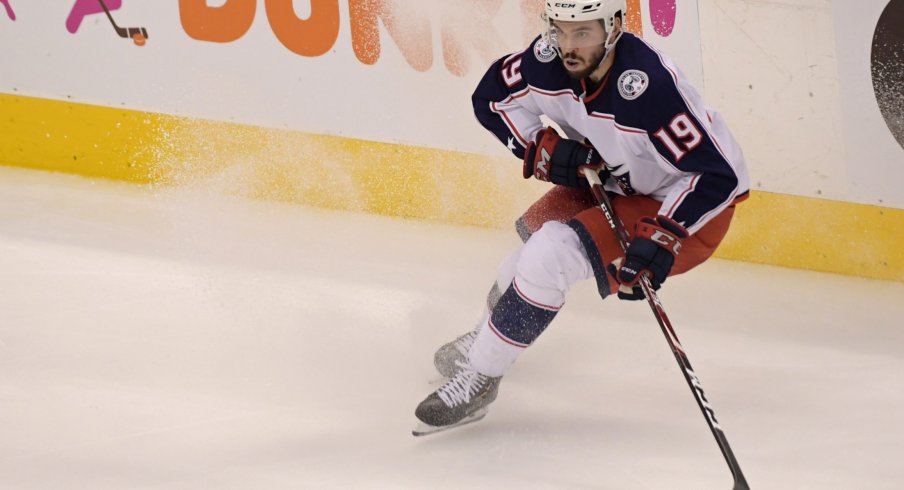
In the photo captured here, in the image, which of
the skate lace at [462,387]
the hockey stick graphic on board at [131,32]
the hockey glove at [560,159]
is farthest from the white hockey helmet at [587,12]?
the hockey stick graphic on board at [131,32]

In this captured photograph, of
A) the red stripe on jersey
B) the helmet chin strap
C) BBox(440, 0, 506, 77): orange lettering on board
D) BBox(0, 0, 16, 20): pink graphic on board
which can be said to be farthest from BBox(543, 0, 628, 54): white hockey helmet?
BBox(0, 0, 16, 20): pink graphic on board

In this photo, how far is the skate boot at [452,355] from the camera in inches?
121

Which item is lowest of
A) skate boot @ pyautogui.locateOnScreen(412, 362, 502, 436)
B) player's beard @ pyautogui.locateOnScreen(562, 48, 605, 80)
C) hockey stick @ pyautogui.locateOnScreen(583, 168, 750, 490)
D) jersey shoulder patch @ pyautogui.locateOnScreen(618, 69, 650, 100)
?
skate boot @ pyautogui.locateOnScreen(412, 362, 502, 436)

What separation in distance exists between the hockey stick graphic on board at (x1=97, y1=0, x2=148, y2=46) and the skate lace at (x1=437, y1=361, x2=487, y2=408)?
2184mm

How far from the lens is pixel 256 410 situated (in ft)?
9.29

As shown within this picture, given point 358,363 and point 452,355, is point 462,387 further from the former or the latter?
point 358,363

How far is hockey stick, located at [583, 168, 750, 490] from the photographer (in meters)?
2.42

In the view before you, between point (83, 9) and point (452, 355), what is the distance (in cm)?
217


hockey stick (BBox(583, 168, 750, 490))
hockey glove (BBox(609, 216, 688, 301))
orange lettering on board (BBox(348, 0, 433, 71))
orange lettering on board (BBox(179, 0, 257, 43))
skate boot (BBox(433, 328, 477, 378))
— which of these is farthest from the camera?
orange lettering on board (BBox(179, 0, 257, 43))

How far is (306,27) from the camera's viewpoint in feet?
14.1

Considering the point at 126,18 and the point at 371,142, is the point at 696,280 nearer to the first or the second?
the point at 371,142

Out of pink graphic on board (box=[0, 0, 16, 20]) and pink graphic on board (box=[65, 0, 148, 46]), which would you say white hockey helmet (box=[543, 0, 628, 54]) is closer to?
pink graphic on board (box=[65, 0, 148, 46])

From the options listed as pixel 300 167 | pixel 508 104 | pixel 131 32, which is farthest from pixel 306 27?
pixel 508 104

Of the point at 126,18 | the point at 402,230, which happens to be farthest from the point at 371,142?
the point at 126,18
